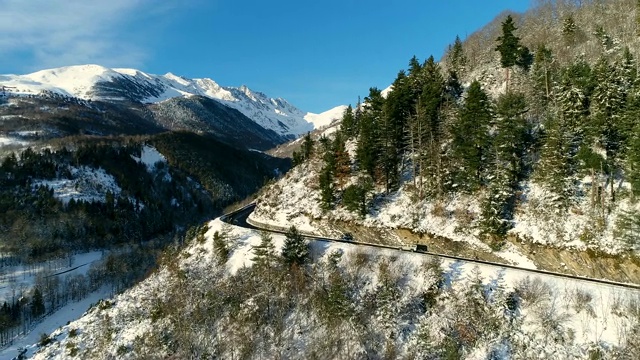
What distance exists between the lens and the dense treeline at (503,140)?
37688 millimetres

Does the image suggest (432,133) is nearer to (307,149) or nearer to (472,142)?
(472,142)

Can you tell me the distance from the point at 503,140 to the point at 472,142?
343 centimetres

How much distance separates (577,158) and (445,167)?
13309mm

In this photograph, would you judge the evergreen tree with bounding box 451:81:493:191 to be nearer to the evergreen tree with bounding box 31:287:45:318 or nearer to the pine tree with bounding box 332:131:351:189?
the pine tree with bounding box 332:131:351:189

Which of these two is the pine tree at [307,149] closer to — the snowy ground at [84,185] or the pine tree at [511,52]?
the pine tree at [511,52]

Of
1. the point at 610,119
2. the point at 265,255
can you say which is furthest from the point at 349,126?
the point at 610,119

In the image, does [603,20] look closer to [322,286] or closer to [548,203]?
[548,203]

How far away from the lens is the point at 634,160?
3262cm

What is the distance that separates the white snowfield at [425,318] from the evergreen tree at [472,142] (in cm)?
1527

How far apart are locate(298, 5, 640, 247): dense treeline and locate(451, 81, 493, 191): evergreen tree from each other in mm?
119

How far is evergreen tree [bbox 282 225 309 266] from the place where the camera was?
112 feet

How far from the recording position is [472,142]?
144 feet

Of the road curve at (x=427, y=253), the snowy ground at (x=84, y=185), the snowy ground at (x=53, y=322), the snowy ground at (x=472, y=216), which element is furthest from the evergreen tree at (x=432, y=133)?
the snowy ground at (x=84, y=185)

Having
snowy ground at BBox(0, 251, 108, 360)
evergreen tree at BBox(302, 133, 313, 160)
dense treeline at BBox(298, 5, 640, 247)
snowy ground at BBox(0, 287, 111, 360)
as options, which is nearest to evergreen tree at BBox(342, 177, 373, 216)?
dense treeline at BBox(298, 5, 640, 247)
